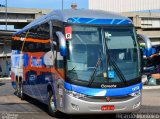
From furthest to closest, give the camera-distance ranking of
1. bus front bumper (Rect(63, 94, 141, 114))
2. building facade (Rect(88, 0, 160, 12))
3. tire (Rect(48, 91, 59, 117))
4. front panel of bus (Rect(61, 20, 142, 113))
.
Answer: building facade (Rect(88, 0, 160, 12)), tire (Rect(48, 91, 59, 117)), front panel of bus (Rect(61, 20, 142, 113)), bus front bumper (Rect(63, 94, 141, 114))

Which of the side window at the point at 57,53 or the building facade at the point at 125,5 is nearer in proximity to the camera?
the side window at the point at 57,53

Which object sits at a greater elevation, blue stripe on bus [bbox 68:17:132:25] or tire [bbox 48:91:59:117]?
blue stripe on bus [bbox 68:17:132:25]

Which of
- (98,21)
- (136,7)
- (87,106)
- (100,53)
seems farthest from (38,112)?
(136,7)

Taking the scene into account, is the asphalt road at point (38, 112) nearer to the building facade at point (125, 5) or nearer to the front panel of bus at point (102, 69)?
the front panel of bus at point (102, 69)

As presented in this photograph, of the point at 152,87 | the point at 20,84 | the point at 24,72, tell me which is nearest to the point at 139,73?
the point at 24,72

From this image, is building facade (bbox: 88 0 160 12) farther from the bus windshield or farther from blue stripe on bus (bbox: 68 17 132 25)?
the bus windshield

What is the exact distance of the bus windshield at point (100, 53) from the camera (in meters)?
11.9

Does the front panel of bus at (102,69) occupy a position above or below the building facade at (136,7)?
below

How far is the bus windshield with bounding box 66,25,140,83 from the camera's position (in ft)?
39.0

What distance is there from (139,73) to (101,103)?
1468 mm

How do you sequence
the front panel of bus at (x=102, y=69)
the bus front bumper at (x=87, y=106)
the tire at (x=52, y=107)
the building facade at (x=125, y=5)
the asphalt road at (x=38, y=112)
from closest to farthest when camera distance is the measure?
the bus front bumper at (x=87, y=106) → the front panel of bus at (x=102, y=69) → the tire at (x=52, y=107) → the asphalt road at (x=38, y=112) → the building facade at (x=125, y=5)

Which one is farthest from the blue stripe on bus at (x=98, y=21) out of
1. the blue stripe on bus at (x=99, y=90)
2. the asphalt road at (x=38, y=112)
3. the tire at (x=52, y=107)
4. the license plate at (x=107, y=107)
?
the asphalt road at (x=38, y=112)

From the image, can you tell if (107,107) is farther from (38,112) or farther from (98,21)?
(38,112)

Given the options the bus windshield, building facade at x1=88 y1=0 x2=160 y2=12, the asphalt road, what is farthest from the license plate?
building facade at x1=88 y1=0 x2=160 y2=12
